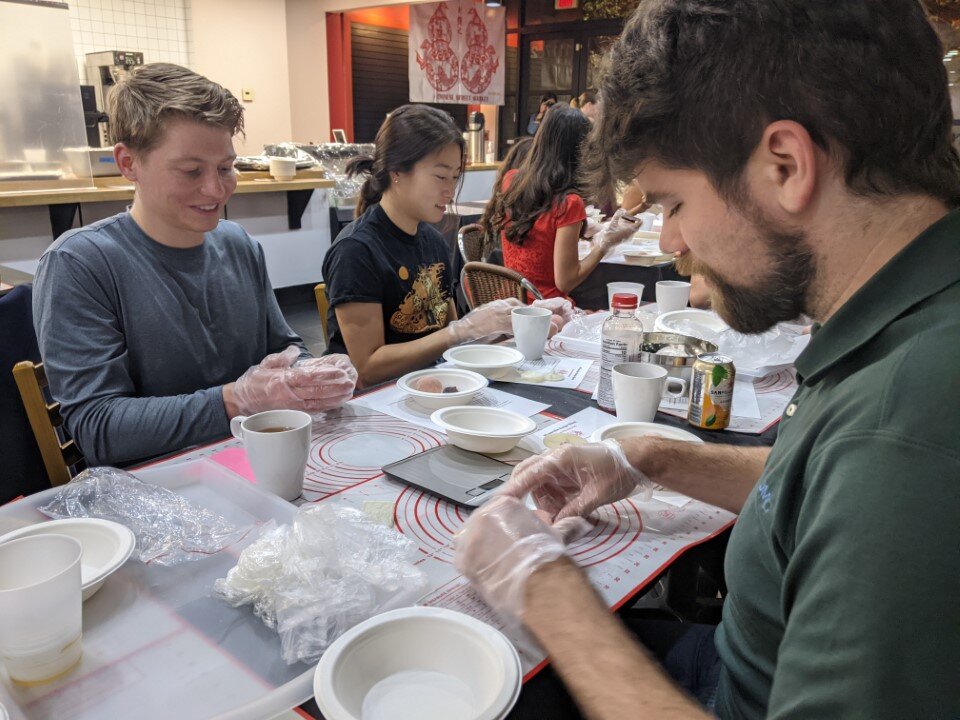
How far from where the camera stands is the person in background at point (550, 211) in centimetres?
327

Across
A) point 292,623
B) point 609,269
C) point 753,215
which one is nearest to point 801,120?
point 753,215

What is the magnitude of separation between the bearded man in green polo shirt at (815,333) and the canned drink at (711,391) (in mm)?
505

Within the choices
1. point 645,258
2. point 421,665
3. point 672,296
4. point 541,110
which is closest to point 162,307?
point 421,665

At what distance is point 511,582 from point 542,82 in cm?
1010

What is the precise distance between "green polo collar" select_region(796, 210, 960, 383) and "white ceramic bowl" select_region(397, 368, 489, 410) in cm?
90

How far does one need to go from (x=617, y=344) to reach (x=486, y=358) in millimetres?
431

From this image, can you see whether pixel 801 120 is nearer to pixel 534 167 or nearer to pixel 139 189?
pixel 139 189

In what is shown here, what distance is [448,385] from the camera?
5.49 feet

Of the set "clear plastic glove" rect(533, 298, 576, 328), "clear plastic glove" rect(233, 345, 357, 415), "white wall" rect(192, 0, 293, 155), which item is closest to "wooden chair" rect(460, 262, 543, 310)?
"clear plastic glove" rect(533, 298, 576, 328)

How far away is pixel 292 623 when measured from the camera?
78 cm

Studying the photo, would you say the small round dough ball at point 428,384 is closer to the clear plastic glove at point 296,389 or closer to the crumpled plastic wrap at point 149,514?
the clear plastic glove at point 296,389

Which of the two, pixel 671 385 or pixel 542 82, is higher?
pixel 542 82

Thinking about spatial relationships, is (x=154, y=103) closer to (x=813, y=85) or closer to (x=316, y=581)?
(x=316, y=581)

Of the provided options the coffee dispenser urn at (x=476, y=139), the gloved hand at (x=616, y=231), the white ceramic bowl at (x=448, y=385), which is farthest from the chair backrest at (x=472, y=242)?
the coffee dispenser urn at (x=476, y=139)
